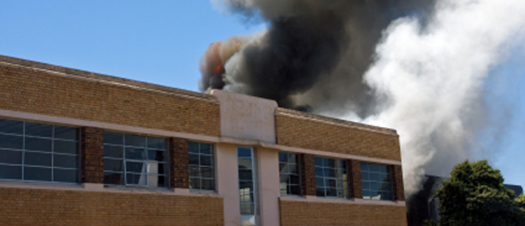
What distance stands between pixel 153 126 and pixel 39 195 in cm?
336

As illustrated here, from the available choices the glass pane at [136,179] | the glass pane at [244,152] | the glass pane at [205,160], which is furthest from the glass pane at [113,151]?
the glass pane at [244,152]

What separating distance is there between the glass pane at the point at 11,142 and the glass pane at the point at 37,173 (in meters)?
0.50

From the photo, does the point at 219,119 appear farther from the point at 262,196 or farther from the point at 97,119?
the point at 97,119

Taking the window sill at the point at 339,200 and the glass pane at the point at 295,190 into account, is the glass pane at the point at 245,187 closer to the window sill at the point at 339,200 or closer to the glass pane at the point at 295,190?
the window sill at the point at 339,200

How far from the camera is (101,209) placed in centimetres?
1334

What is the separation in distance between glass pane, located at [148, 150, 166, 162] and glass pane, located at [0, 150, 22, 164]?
10.8ft

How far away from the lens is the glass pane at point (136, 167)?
1434 cm

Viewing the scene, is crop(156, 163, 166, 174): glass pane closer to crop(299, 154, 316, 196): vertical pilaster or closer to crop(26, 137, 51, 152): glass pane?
crop(26, 137, 51, 152): glass pane

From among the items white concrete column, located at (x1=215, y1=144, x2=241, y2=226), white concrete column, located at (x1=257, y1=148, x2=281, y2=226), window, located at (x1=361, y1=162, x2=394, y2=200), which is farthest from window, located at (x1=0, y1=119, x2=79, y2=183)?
window, located at (x1=361, y1=162, x2=394, y2=200)

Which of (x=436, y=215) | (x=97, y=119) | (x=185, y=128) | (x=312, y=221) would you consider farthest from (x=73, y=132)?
(x=436, y=215)

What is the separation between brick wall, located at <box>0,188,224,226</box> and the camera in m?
12.0

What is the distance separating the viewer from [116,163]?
46.3 feet

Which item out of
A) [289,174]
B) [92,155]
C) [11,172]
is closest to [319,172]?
[289,174]

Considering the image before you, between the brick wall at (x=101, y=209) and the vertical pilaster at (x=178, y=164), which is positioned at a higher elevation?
the vertical pilaster at (x=178, y=164)
